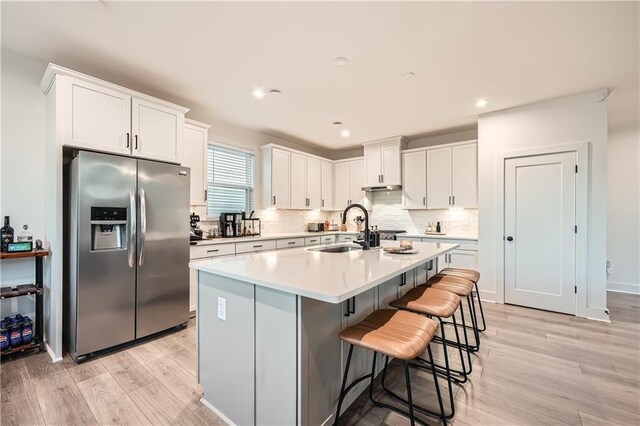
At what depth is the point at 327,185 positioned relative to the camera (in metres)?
6.01

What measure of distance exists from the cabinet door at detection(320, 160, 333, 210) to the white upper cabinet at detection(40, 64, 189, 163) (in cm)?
322

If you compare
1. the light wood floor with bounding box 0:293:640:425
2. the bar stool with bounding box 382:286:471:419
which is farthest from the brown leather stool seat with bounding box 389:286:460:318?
the light wood floor with bounding box 0:293:640:425

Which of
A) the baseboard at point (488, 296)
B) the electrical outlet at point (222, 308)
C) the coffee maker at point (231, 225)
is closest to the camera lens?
the electrical outlet at point (222, 308)

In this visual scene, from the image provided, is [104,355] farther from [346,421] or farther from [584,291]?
[584,291]

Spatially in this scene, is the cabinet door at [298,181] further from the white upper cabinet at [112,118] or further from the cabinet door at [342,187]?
the white upper cabinet at [112,118]

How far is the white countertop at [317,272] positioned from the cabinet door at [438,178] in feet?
9.81

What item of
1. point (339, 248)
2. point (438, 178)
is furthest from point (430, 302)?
point (438, 178)

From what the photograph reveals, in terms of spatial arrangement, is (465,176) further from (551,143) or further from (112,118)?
(112,118)

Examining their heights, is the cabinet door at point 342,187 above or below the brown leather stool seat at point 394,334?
above

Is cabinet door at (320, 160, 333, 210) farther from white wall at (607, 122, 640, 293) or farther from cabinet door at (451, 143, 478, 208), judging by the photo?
white wall at (607, 122, 640, 293)

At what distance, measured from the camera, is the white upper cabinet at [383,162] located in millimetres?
5191

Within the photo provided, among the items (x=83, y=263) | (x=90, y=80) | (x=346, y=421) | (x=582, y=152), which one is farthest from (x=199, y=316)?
(x=582, y=152)

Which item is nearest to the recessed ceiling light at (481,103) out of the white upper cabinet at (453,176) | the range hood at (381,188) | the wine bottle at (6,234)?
the white upper cabinet at (453,176)

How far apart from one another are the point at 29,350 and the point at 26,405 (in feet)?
3.09
